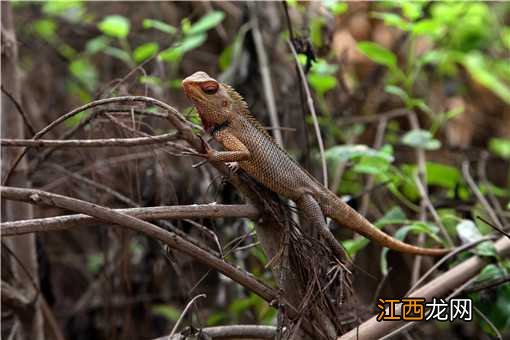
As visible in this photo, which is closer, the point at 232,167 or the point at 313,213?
the point at 232,167

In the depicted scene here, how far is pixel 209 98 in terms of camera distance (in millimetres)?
3285

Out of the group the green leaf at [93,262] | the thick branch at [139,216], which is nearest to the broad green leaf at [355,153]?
the thick branch at [139,216]

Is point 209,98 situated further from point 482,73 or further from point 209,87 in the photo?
point 482,73

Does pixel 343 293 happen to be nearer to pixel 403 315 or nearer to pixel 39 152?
pixel 403 315

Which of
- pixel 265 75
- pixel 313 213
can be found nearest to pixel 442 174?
pixel 265 75

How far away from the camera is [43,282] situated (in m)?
4.18

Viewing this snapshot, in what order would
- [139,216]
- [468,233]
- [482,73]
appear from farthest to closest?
1. [482,73]
2. [468,233]
3. [139,216]

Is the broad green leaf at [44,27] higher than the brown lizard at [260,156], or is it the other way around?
the broad green leaf at [44,27]

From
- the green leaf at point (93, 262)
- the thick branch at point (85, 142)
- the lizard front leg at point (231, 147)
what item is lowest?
the green leaf at point (93, 262)

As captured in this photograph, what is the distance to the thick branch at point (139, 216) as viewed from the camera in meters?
2.32

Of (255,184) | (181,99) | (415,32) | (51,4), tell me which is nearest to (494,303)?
(255,184)

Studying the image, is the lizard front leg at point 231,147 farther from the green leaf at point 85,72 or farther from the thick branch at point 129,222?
the green leaf at point 85,72

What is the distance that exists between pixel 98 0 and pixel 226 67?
2.39 metres

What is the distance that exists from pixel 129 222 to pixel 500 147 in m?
5.73
